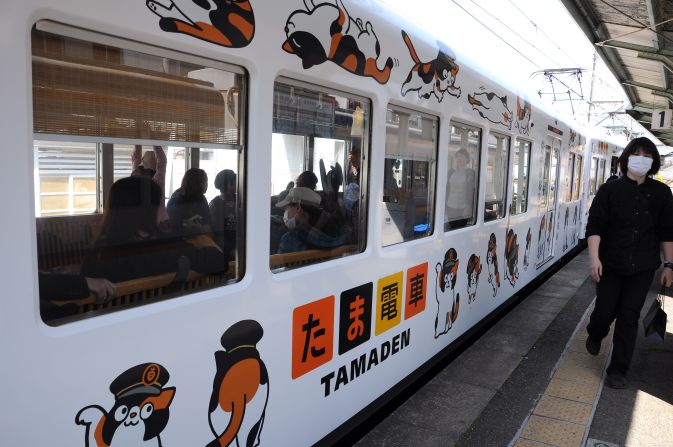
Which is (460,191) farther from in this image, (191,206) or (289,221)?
(191,206)

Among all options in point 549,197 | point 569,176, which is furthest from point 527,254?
point 569,176

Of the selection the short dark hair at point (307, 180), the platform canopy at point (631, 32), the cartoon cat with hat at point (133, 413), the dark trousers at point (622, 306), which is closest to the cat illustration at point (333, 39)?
the short dark hair at point (307, 180)

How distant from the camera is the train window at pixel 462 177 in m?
3.91

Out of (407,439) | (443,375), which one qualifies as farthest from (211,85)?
(443,375)

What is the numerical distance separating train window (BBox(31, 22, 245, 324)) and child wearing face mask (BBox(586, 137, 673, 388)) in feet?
9.47

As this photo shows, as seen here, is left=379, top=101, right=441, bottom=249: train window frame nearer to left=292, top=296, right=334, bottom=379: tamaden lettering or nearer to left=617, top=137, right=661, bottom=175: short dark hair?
left=292, top=296, right=334, bottom=379: tamaden lettering

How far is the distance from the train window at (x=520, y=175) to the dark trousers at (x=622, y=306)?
5.75 feet

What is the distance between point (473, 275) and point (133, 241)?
330 cm

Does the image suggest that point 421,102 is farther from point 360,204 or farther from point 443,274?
point 443,274

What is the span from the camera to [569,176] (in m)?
8.56

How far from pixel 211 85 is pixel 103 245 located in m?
0.65

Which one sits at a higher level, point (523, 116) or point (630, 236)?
point (523, 116)

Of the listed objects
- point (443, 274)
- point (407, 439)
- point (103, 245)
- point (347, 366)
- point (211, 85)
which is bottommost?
point (407, 439)

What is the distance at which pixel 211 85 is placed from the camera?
191 centimetres
